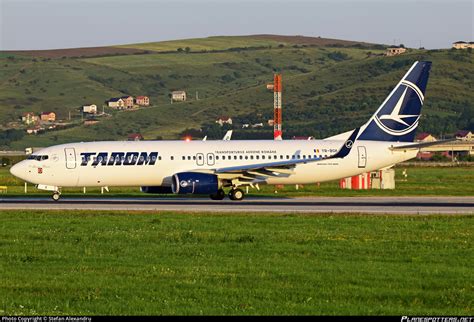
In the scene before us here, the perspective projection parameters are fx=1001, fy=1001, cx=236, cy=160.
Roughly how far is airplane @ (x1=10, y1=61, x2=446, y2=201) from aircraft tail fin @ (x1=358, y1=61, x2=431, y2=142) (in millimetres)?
64

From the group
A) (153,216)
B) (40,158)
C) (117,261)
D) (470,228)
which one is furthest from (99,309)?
(40,158)

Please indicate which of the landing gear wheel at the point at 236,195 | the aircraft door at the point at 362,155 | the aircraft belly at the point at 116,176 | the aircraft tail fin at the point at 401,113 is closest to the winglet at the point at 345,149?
the aircraft door at the point at 362,155

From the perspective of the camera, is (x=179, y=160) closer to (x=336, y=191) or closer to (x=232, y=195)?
(x=232, y=195)

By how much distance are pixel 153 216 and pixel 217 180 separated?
1359cm

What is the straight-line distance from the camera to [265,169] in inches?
2352

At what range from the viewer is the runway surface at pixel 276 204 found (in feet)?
166

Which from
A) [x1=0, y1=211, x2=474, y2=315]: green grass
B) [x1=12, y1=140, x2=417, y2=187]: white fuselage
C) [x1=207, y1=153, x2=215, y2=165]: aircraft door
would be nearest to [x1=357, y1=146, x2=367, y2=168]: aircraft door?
[x1=12, y1=140, x2=417, y2=187]: white fuselage

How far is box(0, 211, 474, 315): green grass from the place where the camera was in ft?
73.8

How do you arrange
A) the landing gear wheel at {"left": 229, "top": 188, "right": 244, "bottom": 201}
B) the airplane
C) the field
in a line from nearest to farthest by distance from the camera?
1. the airplane
2. the landing gear wheel at {"left": 229, "top": 188, "right": 244, "bottom": 201}
3. the field

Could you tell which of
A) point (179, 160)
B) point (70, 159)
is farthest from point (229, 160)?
point (70, 159)

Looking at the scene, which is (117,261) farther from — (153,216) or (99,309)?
(153,216)

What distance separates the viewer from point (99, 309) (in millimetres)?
21797

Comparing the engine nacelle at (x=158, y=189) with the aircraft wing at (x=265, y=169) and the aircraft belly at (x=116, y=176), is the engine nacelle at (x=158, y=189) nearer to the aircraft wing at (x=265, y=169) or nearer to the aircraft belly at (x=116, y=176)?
the aircraft belly at (x=116, y=176)

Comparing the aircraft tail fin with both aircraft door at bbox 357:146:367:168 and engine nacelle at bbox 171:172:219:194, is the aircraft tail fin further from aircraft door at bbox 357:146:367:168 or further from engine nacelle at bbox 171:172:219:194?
engine nacelle at bbox 171:172:219:194
